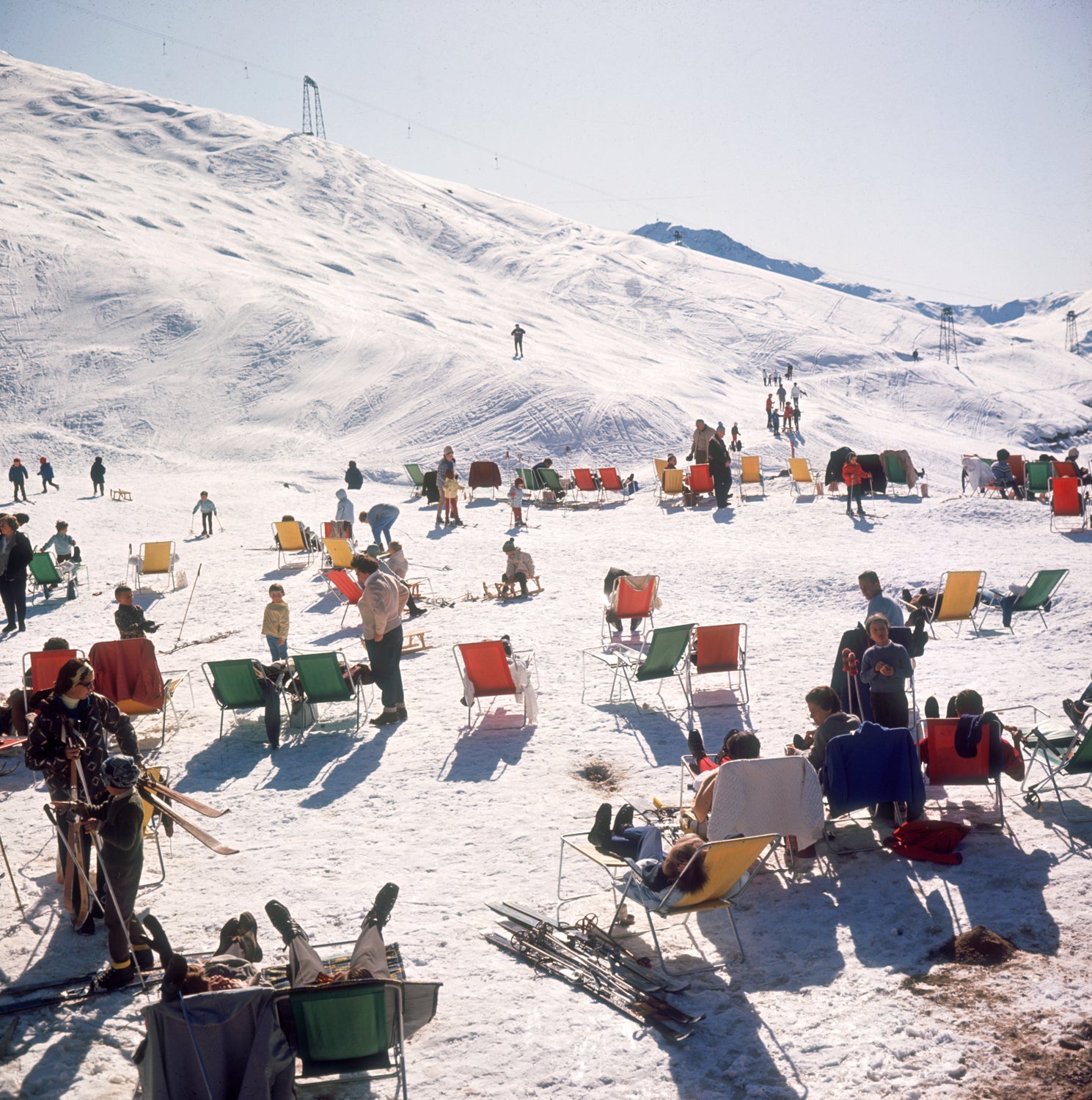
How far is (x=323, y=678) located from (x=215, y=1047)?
5.19 m

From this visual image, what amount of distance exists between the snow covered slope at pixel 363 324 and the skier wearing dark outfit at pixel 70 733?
82.6 ft

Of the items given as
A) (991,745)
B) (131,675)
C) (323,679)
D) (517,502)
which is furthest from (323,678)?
(517,502)

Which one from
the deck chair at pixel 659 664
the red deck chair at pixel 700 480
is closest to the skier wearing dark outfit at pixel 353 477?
the red deck chair at pixel 700 480

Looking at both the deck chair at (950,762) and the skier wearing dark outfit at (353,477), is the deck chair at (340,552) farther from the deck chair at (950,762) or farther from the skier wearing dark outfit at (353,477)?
the deck chair at (950,762)

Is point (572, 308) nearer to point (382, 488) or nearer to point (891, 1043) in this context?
point (382, 488)

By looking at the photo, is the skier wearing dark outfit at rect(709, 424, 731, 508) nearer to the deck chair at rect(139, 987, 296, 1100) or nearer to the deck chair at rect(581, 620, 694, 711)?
the deck chair at rect(581, 620, 694, 711)

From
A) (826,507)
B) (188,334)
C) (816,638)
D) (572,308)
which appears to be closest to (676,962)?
(816,638)

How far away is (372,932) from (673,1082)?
147 centimetres

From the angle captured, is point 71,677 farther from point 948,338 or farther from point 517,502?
point 948,338

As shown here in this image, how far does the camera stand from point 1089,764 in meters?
6.02

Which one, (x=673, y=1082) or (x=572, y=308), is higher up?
(x=572, y=308)

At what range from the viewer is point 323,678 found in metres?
8.76

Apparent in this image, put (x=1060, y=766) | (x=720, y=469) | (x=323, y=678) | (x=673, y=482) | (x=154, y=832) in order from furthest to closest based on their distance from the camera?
1. (x=673, y=482)
2. (x=720, y=469)
3. (x=323, y=678)
4. (x=154, y=832)
5. (x=1060, y=766)

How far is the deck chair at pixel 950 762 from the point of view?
6234 millimetres
